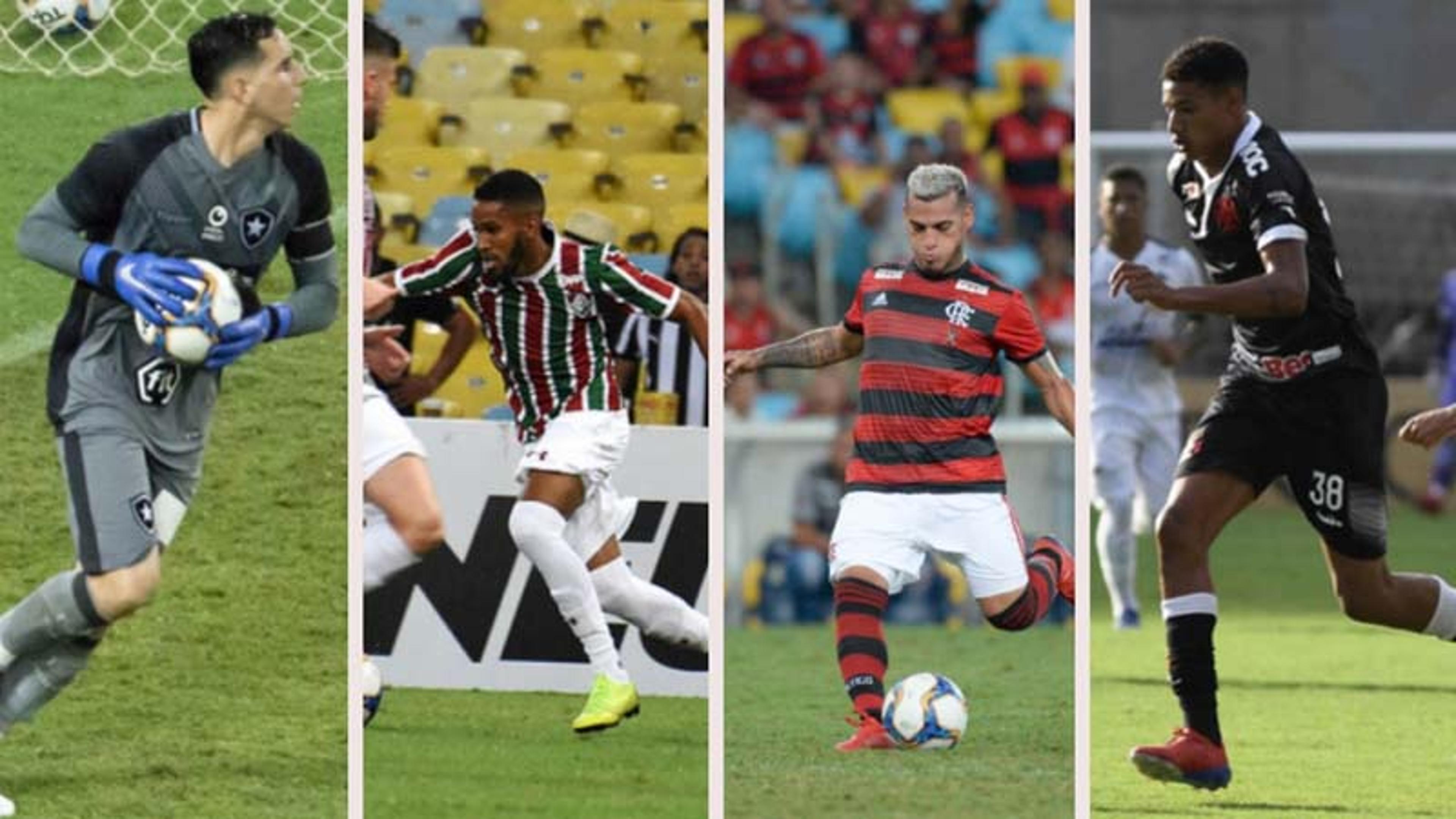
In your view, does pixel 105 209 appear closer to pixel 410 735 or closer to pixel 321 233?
pixel 321 233

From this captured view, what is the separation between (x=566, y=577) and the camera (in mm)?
7504

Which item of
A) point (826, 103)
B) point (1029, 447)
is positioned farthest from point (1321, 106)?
point (1029, 447)

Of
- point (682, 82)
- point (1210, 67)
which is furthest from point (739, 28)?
point (1210, 67)

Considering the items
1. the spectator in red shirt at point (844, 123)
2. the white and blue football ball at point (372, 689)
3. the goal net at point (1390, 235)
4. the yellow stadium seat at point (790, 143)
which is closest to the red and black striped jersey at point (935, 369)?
the white and blue football ball at point (372, 689)

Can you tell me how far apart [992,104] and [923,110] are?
47.0 inches

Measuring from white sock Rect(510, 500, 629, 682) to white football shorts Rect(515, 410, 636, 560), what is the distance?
0.05 meters

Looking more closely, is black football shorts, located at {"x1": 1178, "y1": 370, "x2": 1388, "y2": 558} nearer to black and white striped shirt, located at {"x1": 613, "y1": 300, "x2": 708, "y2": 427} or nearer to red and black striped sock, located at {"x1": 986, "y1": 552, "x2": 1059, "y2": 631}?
red and black striped sock, located at {"x1": 986, "y1": 552, "x2": 1059, "y2": 631}

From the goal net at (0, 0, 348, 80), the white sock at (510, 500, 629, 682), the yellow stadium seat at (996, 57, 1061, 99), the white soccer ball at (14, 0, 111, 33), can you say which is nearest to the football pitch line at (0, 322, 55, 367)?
the goal net at (0, 0, 348, 80)

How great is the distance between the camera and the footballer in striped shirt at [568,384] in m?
7.35

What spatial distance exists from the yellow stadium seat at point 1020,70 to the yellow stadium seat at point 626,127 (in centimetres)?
145

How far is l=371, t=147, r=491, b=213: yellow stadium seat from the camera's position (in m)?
7.16

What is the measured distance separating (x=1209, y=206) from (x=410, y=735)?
2.46m

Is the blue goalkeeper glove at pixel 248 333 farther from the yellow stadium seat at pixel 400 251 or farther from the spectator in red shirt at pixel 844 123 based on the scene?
the spectator in red shirt at pixel 844 123

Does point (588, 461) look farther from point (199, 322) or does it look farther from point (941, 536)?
point (199, 322)
